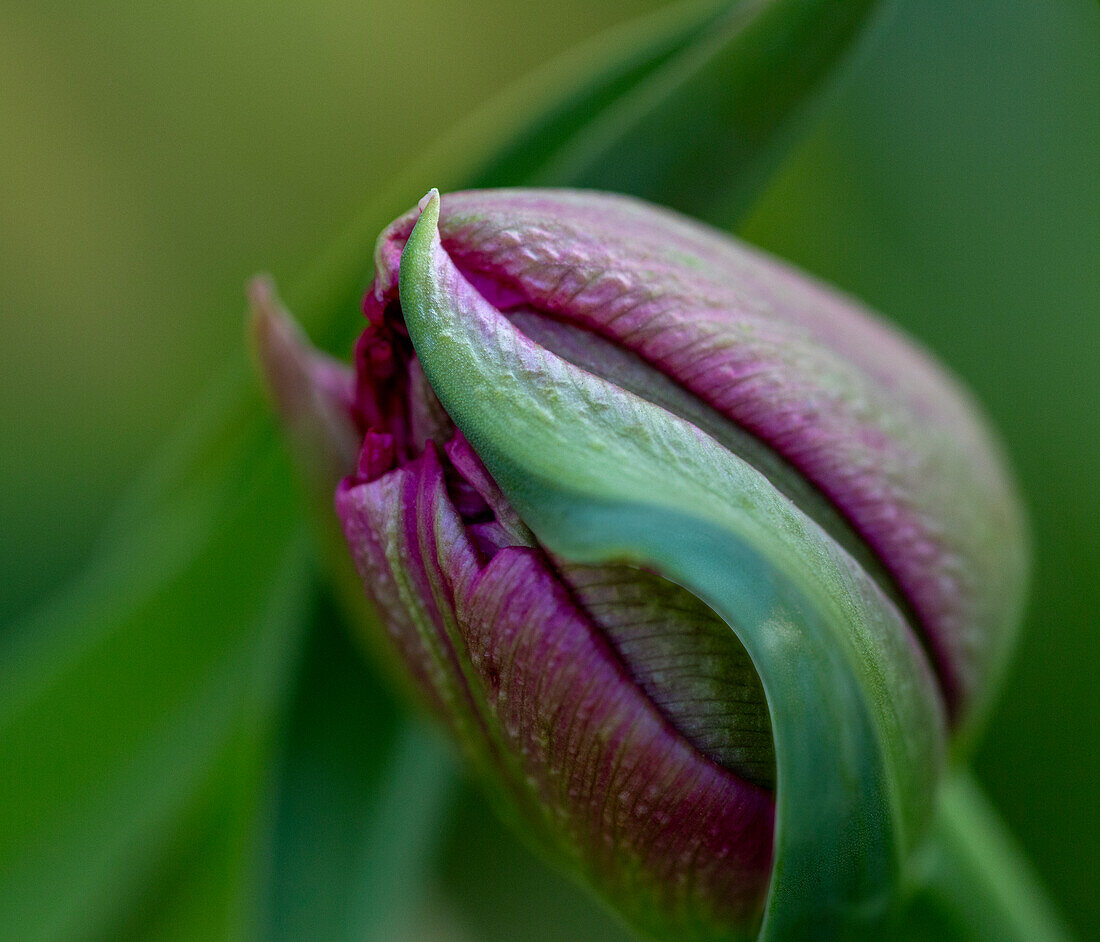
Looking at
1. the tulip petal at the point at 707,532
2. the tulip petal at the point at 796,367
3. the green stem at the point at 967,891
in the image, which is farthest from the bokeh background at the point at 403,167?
the tulip petal at the point at 707,532

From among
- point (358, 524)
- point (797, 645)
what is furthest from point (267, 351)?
point (797, 645)

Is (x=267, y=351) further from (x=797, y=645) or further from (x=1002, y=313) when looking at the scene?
(x=1002, y=313)

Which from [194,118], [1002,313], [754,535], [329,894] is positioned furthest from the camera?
[194,118]

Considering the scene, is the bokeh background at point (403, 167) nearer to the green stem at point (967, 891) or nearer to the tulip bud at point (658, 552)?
the green stem at point (967, 891)

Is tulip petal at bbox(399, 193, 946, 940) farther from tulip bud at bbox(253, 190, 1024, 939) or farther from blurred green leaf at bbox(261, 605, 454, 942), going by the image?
blurred green leaf at bbox(261, 605, 454, 942)

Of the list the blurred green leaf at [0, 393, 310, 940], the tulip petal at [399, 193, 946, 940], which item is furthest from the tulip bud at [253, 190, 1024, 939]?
the blurred green leaf at [0, 393, 310, 940]

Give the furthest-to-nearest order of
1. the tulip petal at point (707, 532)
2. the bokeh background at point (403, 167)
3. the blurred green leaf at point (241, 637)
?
the bokeh background at point (403, 167)
the blurred green leaf at point (241, 637)
the tulip petal at point (707, 532)
